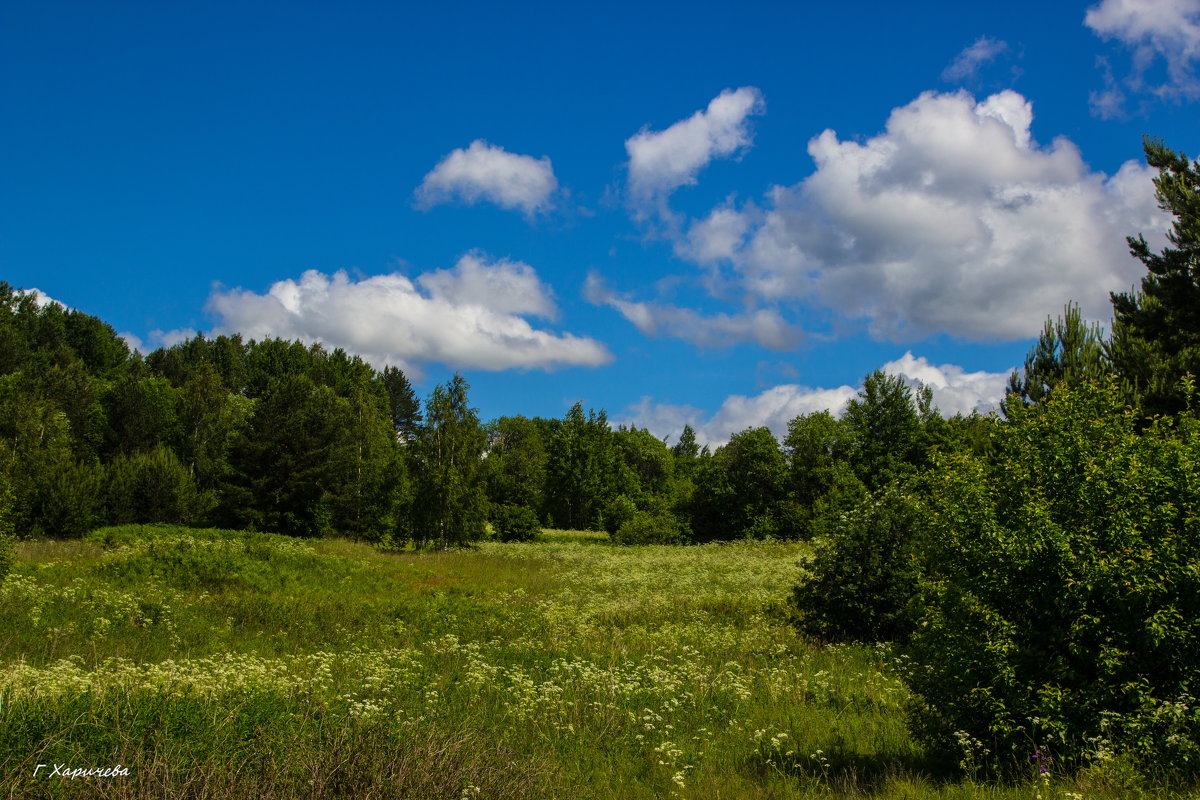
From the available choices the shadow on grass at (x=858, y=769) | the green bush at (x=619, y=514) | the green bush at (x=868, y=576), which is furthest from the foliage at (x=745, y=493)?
the shadow on grass at (x=858, y=769)

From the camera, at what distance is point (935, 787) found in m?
6.04

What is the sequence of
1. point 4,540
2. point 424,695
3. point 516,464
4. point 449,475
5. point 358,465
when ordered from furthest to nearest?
point 516,464 → point 358,465 → point 449,475 → point 4,540 → point 424,695

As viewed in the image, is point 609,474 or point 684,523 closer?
point 684,523

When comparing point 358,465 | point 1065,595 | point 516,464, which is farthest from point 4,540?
point 516,464

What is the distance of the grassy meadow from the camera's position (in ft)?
15.5

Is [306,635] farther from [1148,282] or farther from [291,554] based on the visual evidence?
[1148,282]

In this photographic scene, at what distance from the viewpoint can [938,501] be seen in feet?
22.6

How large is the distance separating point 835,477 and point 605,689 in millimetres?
46521

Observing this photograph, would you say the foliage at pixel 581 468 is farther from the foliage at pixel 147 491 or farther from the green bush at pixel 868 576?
the green bush at pixel 868 576

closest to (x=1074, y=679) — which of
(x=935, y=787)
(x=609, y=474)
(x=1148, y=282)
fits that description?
(x=935, y=787)

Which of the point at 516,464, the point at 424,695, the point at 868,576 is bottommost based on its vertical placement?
the point at 424,695

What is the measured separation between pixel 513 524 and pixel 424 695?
4763cm

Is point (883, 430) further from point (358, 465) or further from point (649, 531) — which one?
point (358, 465)

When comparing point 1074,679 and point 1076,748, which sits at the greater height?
point 1074,679
